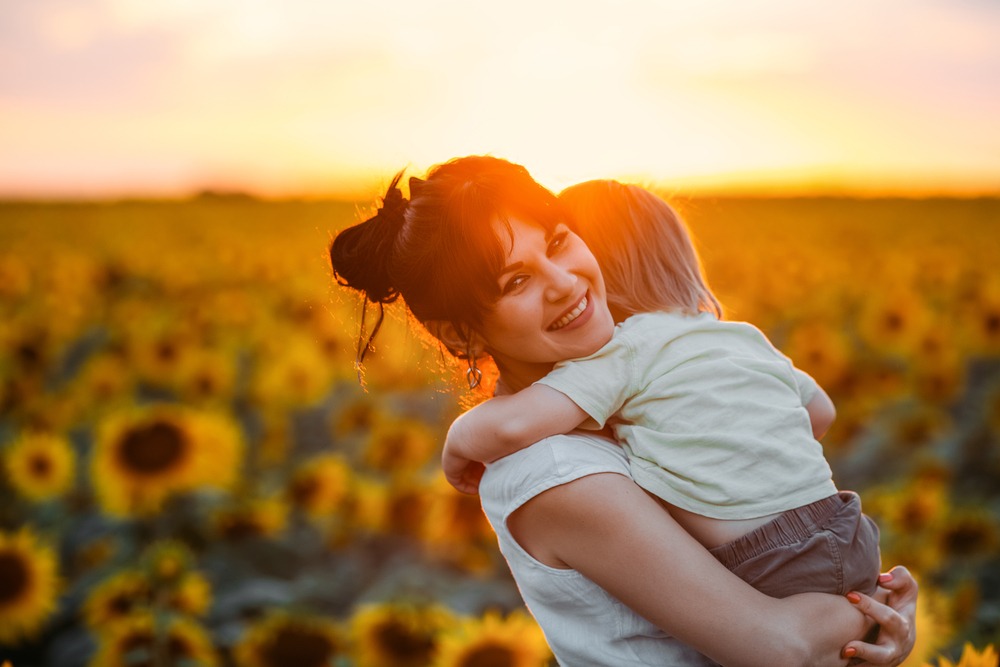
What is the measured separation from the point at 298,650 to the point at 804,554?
5.39ft

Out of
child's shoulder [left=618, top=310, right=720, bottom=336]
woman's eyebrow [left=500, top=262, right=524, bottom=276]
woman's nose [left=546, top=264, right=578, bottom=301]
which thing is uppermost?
woman's eyebrow [left=500, top=262, right=524, bottom=276]

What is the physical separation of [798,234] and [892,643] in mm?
10586

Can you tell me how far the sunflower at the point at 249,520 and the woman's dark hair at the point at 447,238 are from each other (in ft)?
6.92

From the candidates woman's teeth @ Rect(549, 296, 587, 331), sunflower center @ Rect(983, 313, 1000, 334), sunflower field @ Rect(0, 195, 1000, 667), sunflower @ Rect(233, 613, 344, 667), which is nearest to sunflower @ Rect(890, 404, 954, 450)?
sunflower field @ Rect(0, 195, 1000, 667)

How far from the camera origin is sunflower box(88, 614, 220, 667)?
108 inches

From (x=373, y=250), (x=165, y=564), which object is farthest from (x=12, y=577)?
(x=373, y=250)

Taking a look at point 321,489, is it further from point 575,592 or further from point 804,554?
point 804,554

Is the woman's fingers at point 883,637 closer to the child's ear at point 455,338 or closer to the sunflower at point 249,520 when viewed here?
the child's ear at point 455,338

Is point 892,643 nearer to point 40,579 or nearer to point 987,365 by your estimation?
point 40,579

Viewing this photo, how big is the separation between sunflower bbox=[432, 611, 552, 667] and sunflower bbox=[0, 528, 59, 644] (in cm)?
160

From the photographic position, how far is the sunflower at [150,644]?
2748 millimetres

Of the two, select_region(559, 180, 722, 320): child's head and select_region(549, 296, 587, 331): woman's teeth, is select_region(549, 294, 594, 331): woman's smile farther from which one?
select_region(559, 180, 722, 320): child's head

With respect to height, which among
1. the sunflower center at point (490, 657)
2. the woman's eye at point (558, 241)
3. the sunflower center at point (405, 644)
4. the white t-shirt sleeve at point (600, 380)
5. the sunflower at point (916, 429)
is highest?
Result: the woman's eye at point (558, 241)

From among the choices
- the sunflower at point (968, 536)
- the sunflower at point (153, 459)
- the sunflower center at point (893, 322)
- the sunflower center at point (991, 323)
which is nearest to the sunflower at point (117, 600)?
the sunflower at point (153, 459)
